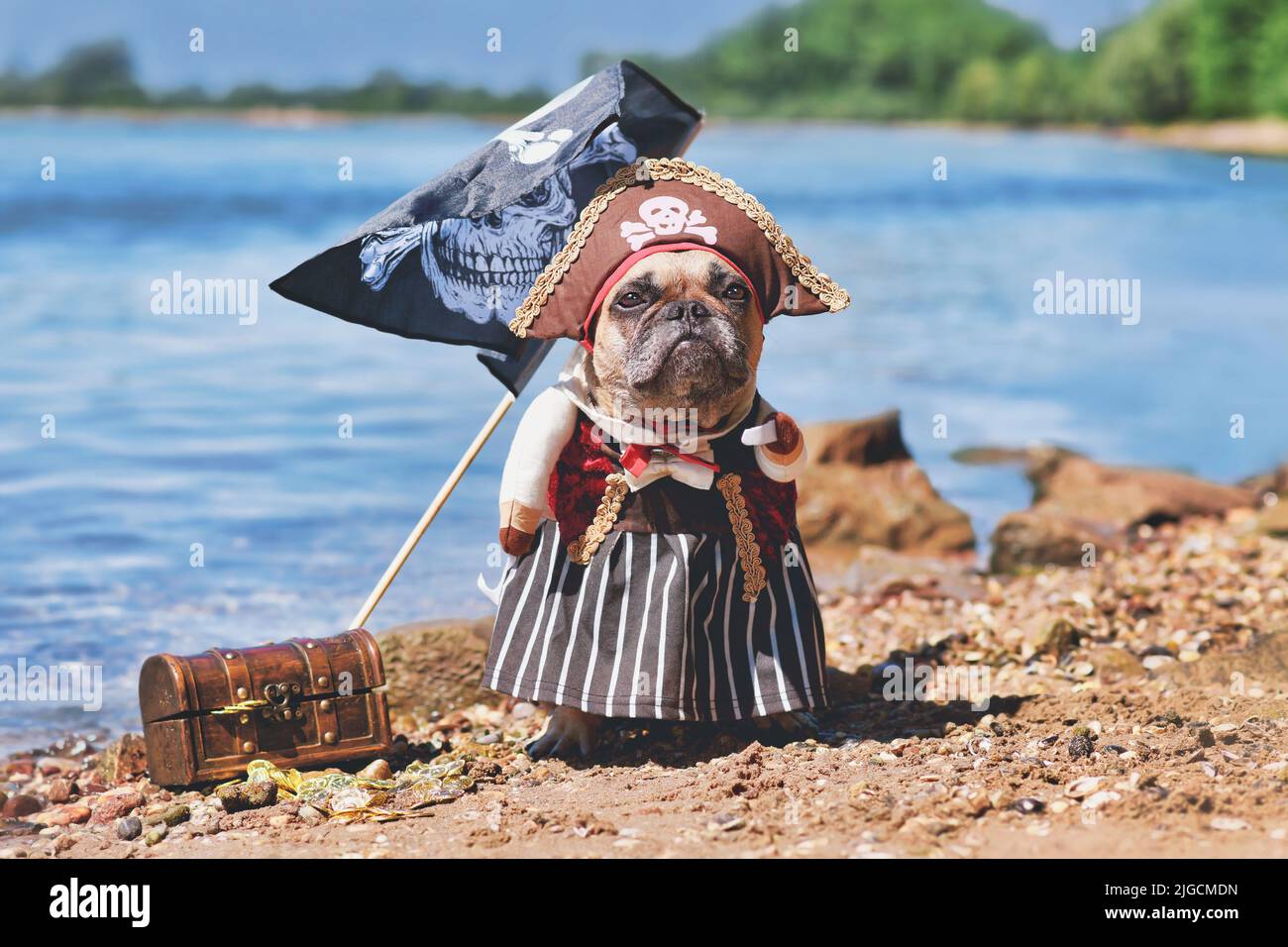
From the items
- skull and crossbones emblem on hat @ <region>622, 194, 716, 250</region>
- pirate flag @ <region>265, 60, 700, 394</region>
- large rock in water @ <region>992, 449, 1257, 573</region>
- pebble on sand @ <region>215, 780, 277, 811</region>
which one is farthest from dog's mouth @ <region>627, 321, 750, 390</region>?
large rock in water @ <region>992, 449, 1257, 573</region>

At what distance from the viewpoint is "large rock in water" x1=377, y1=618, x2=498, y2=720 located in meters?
6.50

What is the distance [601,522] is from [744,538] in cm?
49

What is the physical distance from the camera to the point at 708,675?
5262 millimetres

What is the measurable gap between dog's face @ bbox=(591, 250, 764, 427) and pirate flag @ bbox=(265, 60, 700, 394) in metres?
0.59

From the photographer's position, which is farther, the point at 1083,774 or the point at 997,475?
the point at 997,475

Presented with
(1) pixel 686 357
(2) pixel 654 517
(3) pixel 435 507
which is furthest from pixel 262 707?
(1) pixel 686 357

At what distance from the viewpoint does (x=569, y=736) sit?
5.48 metres

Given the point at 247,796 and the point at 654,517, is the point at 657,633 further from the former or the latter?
the point at 247,796

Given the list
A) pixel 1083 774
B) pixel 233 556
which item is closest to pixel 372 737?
pixel 1083 774

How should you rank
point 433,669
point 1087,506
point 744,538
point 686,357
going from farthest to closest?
point 1087,506
point 433,669
point 744,538
point 686,357

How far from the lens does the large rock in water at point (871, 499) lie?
9.29 m

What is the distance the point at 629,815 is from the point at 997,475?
7.44 metres

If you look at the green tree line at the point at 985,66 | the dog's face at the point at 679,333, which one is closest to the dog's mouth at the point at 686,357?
the dog's face at the point at 679,333

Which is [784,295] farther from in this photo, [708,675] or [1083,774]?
[1083,774]
